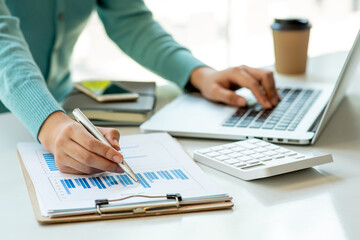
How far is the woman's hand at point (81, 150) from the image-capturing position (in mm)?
780

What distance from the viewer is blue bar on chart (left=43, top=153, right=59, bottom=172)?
0.83 m

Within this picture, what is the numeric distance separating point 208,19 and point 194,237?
12.5ft

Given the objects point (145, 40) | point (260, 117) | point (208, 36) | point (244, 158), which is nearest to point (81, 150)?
point (244, 158)

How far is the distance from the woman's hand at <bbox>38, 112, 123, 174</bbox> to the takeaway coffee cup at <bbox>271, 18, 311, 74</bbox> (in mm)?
706

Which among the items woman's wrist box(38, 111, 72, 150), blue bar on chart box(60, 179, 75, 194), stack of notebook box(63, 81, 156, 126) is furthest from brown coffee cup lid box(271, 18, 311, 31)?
blue bar on chart box(60, 179, 75, 194)

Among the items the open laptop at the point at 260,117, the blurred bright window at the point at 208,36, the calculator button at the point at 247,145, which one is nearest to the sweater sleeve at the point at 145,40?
the open laptop at the point at 260,117

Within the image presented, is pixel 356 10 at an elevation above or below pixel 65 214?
below

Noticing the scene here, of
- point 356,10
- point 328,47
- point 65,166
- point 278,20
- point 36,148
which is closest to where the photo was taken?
point 65,166

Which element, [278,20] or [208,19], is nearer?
[278,20]

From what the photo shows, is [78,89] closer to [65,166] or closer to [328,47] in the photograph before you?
[65,166]

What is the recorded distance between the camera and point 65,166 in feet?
2.67

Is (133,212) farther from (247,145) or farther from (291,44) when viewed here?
(291,44)

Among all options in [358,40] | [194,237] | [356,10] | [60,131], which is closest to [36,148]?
[60,131]

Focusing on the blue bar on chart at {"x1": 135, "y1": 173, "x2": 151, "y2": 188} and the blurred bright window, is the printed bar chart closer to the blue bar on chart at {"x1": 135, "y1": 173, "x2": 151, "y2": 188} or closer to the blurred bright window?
the blue bar on chart at {"x1": 135, "y1": 173, "x2": 151, "y2": 188}
